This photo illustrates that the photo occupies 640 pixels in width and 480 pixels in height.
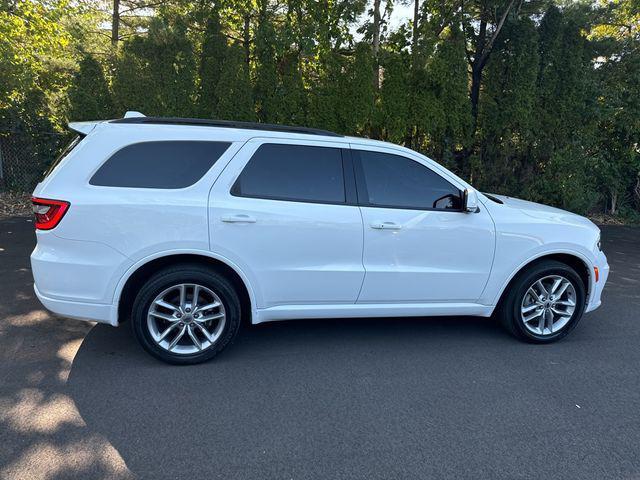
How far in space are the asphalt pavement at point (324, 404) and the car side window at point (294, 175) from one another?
1.33m

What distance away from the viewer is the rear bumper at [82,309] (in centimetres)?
345

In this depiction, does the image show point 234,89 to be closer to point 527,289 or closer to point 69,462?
point 527,289

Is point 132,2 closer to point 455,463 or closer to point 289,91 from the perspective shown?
point 289,91

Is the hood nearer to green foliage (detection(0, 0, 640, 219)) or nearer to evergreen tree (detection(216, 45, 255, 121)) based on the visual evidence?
green foliage (detection(0, 0, 640, 219))

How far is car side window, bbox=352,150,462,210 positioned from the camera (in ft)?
12.8

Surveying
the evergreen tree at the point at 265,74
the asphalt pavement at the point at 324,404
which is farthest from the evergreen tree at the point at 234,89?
the asphalt pavement at the point at 324,404

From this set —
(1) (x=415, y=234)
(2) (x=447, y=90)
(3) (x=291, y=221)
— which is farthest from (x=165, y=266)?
(2) (x=447, y=90)

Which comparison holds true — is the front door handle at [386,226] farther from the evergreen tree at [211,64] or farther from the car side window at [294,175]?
the evergreen tree at [211,64]

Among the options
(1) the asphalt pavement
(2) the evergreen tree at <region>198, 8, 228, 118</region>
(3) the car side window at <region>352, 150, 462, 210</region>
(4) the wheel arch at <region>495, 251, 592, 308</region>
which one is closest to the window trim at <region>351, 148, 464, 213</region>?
(3) the car side window at <region>352, 150, 462, 210</region>

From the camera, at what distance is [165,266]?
11.8ft

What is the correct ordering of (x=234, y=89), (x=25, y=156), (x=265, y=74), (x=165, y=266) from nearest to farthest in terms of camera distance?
(x=165, y=266)
(x=234, y=89)
(x=265, y=74)
(x=25, y=156)

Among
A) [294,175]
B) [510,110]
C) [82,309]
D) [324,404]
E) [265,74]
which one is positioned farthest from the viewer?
[510,110]

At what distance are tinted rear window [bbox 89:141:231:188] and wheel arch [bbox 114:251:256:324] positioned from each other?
53 cm

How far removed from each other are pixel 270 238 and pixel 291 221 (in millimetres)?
205
